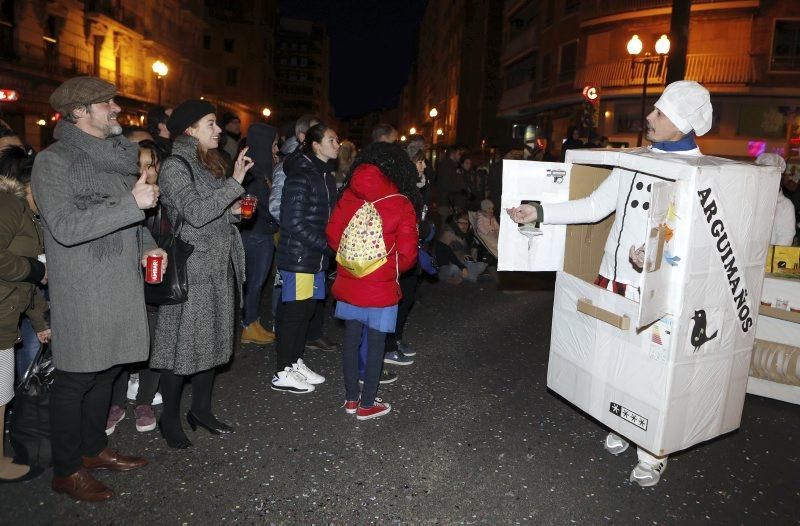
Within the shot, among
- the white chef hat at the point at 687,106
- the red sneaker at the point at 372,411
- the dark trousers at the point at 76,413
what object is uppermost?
the white chef hat at the point at 687,106

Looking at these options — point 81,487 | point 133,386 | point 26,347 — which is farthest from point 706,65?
point 81,487

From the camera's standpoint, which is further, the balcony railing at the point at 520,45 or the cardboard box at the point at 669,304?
the balcony railing at the point at 520,45

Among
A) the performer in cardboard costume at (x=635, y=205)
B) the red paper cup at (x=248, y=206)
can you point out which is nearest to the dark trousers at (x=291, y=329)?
the red paper cup at (x=248, y=206)

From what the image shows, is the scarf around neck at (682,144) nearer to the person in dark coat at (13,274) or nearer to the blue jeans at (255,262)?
the person in dark coat at (13,274)

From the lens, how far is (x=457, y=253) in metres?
10.2

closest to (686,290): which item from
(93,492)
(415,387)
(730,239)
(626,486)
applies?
(730,239)

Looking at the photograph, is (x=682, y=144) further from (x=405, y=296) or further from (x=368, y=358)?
(x=405, y=296)

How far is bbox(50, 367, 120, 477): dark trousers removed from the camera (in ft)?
10.6

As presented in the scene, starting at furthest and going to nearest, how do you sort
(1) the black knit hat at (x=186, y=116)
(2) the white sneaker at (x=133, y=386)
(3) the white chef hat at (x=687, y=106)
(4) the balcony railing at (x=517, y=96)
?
1. (4) the balcony railing at (x=517, y=96)
2. (2) the white sneaker at (x=133, y=386)
3. (1) the black knit hat at (x=186, y=116)
4. (3) the white chef hat at (x=687, y=106)

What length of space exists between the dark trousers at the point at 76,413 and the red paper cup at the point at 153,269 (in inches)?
23.1

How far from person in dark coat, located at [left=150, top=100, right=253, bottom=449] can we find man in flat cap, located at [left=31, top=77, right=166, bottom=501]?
0.95 feet

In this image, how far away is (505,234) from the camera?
4.08 metres

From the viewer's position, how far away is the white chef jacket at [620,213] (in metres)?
3.63

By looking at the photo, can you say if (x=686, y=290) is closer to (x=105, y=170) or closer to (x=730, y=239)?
(x=730, y=239)
